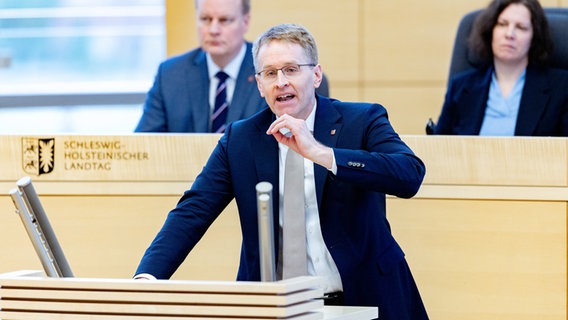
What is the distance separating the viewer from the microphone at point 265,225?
74.2 inches

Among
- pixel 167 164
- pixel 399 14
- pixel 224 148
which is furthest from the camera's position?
pixel 399 14

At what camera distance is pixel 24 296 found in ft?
6.90

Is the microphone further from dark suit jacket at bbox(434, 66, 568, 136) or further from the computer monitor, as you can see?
dark suit jacket at bbox(434, 66, 568, 136)

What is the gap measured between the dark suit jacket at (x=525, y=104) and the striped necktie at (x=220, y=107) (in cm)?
83

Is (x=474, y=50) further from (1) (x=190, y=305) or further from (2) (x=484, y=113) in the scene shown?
(1) (x=190, y=305)

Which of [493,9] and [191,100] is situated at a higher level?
[493,9]

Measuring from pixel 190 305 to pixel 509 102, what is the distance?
7.51 ft

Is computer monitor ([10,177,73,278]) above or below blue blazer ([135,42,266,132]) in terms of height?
below

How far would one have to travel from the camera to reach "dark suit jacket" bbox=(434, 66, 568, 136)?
3.85m

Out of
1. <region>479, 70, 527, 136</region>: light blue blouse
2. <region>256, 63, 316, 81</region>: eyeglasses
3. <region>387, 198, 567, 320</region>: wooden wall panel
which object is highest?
<region>256, 63, 316, 81</region>: eyeglasses

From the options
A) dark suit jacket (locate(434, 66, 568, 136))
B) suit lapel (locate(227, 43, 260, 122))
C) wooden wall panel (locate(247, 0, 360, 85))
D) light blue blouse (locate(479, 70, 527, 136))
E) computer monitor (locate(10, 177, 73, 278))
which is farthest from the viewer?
wooden wall panel (locate(247, 0, 360, 85))

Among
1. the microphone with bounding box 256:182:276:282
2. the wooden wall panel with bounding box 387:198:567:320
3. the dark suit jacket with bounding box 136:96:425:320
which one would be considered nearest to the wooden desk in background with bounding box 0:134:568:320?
the wooden wall panel with bounding box 387:198:567:320

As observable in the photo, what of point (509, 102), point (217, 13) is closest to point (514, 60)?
point (509, 102)

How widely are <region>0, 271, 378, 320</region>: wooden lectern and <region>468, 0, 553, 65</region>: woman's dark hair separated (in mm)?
2057
